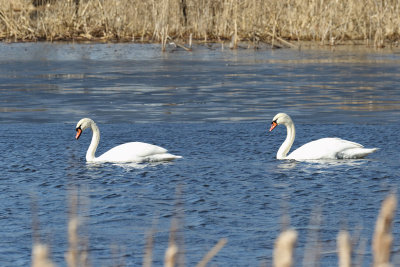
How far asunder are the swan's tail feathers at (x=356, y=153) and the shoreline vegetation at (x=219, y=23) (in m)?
18.8

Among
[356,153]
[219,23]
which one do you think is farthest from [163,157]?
[219,23]

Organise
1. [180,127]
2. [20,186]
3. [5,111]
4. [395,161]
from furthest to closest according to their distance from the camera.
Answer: [5,111] < [180,127] < [395,161] < [20,186]

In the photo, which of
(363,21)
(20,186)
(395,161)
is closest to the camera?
(20,186)

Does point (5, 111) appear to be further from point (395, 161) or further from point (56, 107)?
point (395, 161)

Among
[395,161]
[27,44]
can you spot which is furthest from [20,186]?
[27,44]

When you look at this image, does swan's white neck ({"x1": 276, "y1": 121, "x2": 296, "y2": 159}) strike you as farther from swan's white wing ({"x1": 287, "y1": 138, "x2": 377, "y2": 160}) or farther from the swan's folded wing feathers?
the swan's folded wing feathers

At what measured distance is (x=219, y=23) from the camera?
3225cm

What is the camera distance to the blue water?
7011mm

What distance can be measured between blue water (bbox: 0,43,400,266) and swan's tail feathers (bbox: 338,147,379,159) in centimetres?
15

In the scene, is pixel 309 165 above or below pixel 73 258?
below

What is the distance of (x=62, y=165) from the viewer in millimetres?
11016

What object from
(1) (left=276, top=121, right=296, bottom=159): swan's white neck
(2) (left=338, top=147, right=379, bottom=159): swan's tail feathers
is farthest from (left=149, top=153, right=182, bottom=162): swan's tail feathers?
(2) (left=338, top=147, right=379, bottom=159): swan's tail feathers

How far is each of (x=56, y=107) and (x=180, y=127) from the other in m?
4.15

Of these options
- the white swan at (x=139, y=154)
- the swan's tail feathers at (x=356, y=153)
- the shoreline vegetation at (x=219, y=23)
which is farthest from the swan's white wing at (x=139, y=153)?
the shoreline vegetation at (x=219, y=23)
